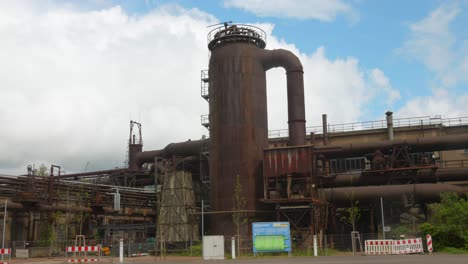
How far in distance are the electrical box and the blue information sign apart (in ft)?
7.29

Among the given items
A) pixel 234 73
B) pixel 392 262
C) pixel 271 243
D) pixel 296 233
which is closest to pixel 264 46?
pixel 234 73

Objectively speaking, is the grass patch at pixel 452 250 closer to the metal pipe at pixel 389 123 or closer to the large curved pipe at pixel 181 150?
the metal pipe at pixel 389 123

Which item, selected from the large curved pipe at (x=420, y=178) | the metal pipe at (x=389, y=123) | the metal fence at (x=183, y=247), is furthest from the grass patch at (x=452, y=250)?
the metal pipe at (x=389, y=123)

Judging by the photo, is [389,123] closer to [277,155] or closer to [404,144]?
[404,144]

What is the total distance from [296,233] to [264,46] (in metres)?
17.7

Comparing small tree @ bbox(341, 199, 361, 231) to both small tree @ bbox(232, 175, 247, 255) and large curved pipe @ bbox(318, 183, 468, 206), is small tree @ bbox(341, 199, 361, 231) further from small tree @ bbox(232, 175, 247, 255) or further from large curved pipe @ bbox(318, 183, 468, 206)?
small tree @ bbox(232, 175, 247, 255)

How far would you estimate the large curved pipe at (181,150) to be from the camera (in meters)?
50.1

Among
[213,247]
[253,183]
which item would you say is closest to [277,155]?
[253,183]

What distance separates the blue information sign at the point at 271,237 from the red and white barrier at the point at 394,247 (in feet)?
16.9

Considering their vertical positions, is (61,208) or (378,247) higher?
(61,208)

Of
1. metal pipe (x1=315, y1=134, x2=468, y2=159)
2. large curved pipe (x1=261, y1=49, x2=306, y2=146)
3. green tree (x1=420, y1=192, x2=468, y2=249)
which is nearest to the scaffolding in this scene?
large curved pipe (x1=261, y1=49, x2=306, y2=146)

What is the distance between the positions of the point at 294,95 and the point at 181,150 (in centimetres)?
1500

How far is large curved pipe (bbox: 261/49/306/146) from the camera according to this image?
42844mm

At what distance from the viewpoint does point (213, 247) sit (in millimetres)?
32062
